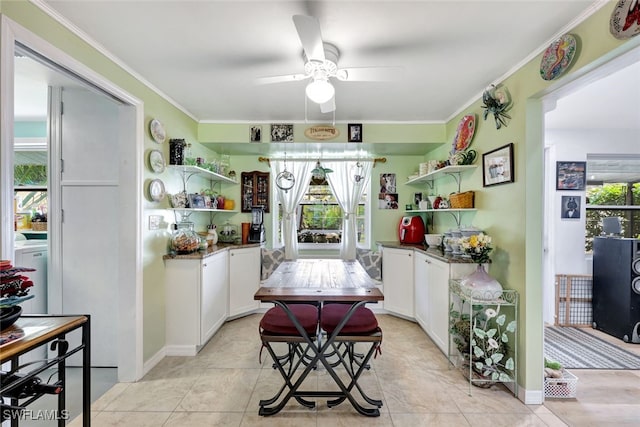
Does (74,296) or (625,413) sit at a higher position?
(74,296)

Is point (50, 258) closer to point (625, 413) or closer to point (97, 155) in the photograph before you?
point (97, 155)

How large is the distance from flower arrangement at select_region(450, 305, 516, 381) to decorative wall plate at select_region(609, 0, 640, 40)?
1833 millimetres

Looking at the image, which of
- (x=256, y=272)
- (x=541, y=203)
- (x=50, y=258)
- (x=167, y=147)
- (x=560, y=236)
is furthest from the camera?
(x=256, y=272)

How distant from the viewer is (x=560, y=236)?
3539 mm

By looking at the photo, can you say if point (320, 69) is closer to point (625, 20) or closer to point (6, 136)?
point (625, 20)

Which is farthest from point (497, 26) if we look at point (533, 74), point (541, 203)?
point (541, 203)

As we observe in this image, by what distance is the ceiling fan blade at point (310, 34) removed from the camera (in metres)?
1.35

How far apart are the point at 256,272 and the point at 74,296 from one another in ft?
6.11

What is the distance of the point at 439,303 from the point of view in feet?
9.27

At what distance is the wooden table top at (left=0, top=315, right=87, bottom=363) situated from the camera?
41.8 inches

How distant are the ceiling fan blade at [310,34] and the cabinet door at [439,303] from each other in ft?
6.98

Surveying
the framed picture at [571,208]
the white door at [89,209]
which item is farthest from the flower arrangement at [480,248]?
the white door at [89,209]

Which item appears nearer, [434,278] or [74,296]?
[74,296]

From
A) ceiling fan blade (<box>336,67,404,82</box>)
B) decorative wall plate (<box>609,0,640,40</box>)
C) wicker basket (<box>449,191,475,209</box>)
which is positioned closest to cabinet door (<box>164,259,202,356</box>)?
ceiling fan blade (<box>336,67,404,82</box>)
